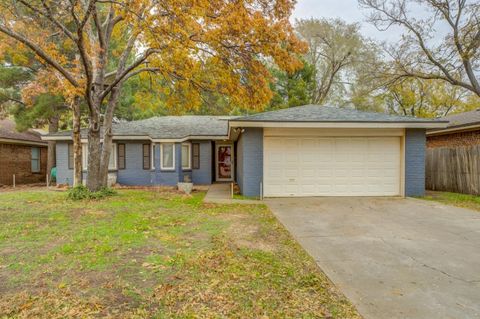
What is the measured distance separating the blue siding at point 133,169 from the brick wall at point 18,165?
6473 mm

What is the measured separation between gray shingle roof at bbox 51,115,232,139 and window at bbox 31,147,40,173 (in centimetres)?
488

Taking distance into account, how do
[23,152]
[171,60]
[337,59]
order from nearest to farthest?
[171,60] → [23,152] → [337,59]

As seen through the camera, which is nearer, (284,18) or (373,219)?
(373,219)

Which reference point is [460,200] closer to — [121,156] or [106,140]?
[106,140]

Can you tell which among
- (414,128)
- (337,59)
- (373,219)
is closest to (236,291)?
(373,219)

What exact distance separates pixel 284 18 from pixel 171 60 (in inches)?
168

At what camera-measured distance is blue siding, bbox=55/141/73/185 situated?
1480 centimetres

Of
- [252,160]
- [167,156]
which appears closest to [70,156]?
[167,156]

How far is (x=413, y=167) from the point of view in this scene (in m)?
10.3

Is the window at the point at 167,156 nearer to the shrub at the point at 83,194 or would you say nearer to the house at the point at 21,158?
the shrub at the point at 83,194

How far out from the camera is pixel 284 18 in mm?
10352

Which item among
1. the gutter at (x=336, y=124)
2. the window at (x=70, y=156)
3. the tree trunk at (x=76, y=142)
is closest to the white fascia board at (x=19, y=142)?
the window at (x=70, y=156)

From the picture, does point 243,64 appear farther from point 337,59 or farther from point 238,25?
point 337,59

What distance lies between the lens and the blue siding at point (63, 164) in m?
14.8
